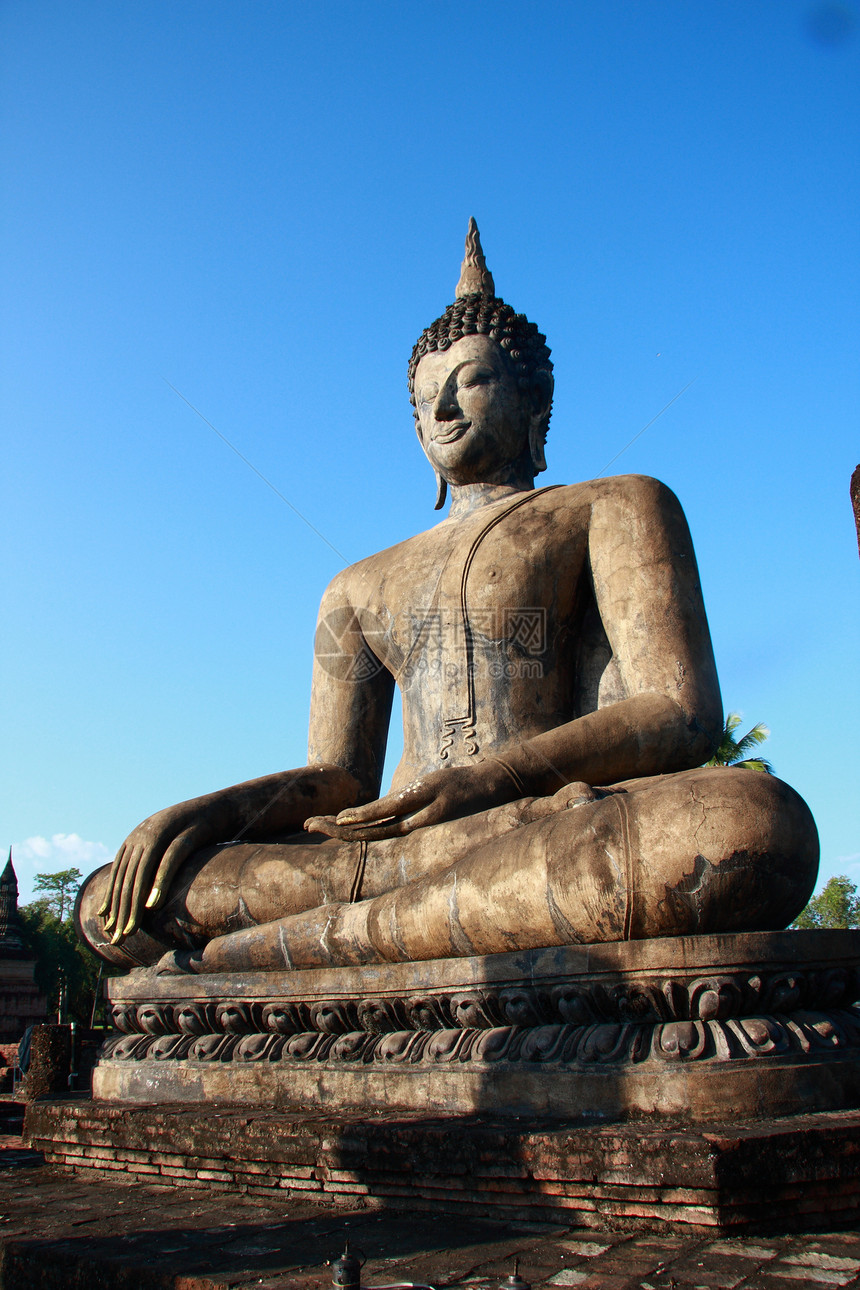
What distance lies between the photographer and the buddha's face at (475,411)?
20.1 feet

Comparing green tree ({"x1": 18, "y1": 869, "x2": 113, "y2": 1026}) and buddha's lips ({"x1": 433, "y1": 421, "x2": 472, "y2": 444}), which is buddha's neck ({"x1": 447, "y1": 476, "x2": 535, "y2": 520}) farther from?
green tree ({"x1": 18, "y1": 869, "x2": 113, "y2": 1026})

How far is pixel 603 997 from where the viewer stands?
3398 mm

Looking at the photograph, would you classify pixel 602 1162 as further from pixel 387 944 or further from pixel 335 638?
pixel 335 638

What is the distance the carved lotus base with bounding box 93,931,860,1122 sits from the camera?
311 cm

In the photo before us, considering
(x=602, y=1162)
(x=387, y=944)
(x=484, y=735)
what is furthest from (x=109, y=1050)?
(x=602, y=1162)

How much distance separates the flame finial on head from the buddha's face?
24.1 inches

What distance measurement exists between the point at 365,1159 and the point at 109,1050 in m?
2.46

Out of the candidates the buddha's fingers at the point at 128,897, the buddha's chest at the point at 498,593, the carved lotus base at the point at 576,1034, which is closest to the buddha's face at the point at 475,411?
the buddha's chest at the point at 498,593

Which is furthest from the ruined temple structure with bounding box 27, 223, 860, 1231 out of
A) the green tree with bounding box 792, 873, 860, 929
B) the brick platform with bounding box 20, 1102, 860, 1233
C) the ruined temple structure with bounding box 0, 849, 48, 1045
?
the green tree with bounding box 792, 873, 860, 929

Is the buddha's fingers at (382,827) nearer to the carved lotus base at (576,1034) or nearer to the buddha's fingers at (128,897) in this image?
the carved lotus base at (576,1034)

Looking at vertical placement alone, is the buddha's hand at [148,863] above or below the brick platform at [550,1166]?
above

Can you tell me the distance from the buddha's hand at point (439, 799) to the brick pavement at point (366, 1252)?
1595 mm

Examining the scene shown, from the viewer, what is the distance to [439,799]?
14.8ft

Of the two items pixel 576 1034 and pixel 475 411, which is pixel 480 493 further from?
pixel 576 1034
